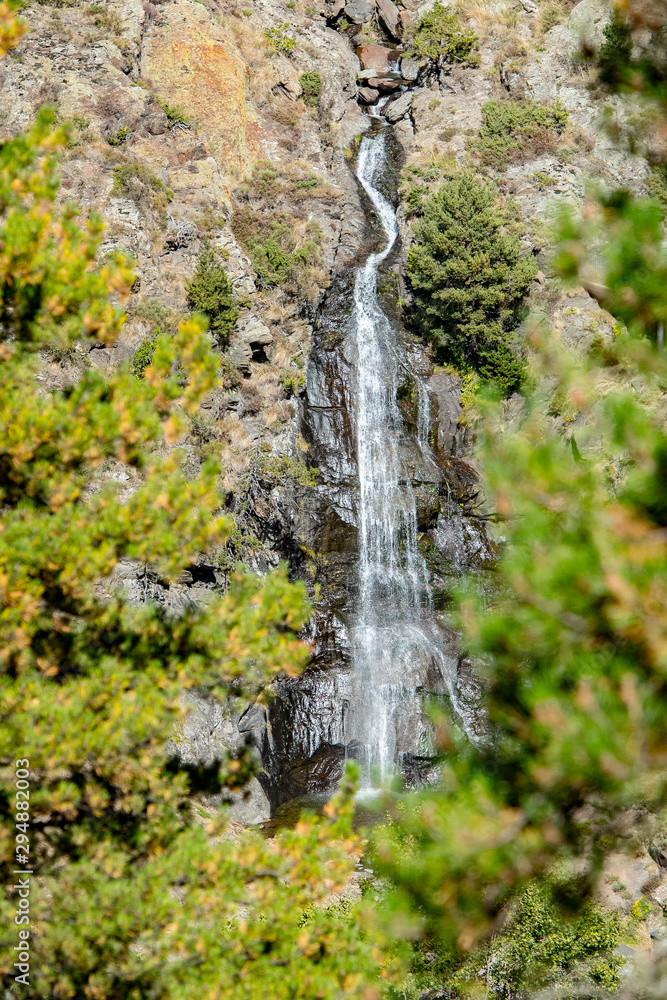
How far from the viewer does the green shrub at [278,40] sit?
31.2m

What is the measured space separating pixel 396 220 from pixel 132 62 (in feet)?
37.2

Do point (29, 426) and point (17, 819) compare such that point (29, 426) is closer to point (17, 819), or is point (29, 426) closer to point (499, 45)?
point (17, 819)

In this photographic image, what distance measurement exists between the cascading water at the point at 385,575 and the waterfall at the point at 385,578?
2cm

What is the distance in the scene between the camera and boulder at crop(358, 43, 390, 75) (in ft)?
117

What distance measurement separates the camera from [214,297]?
20.5 meters

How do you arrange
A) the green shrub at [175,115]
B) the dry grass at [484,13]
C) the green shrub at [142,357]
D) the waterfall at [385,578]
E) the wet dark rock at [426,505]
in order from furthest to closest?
the dry grass at [484,13] → the green shrub at [175,115] → the wet dark rock at [426,505] → the green shrub at [142,357] → the waterfall at [385,578]

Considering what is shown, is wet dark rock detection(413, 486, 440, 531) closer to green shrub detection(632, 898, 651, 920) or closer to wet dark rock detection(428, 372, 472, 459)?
wet dark rock detection(428, 372, 472, 459)

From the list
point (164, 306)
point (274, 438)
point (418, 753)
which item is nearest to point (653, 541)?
point (418, 753)

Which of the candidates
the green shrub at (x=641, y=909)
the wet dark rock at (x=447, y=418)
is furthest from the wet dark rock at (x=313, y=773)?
the wet dark rock at (x=447, y=418)

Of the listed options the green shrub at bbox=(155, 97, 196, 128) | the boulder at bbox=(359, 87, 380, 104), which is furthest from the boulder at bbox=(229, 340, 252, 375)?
the boulder at bbox=(359, 87, 380, 104)

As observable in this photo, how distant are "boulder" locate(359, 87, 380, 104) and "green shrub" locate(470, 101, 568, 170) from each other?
6.66 metres

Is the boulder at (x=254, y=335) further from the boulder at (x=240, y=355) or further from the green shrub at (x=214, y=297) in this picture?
the green shrub at (x=214, y=297)

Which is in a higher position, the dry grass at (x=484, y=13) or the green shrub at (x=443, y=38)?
the dry grass at (x=484, y=13)

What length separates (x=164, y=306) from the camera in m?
20.5
